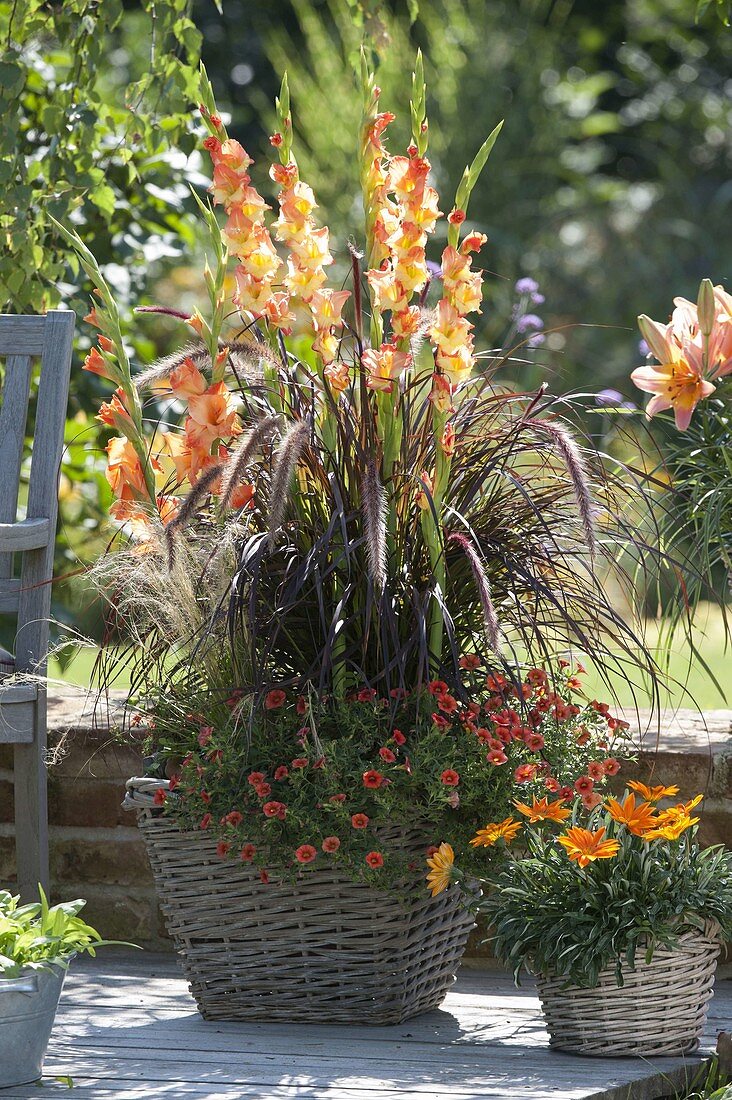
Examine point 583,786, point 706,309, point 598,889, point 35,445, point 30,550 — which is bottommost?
point 598,889

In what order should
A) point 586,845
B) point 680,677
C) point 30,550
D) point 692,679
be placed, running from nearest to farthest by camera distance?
point 586,845
point 30,550
point 692,679
point 680,677

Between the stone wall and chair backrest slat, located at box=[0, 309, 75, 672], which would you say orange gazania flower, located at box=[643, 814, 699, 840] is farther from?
chair backrest slat, located at box=[0, 309, 75, 672]

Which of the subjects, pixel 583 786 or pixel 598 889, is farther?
pixel 583 786

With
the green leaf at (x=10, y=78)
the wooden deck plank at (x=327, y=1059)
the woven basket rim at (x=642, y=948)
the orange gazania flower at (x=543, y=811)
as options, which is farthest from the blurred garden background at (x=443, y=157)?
the wooden deck plank at (x=327, y=1059)

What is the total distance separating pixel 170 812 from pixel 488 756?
477 millimetres

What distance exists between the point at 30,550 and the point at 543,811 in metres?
1.02

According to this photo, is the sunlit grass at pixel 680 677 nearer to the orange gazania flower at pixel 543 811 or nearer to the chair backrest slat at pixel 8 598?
the chair backrest slat at pixel 8 598

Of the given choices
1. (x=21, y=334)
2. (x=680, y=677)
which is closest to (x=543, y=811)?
(x=21, y=334)

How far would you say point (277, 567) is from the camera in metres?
2.05

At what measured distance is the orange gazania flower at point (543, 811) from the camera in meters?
1.96

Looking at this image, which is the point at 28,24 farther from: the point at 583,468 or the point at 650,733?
the point at 650,733

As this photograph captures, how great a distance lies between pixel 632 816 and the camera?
1936 millimetres

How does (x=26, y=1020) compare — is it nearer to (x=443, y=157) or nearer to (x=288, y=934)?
(x=288, y=934)

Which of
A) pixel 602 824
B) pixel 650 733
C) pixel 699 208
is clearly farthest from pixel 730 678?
pixel 699 208
